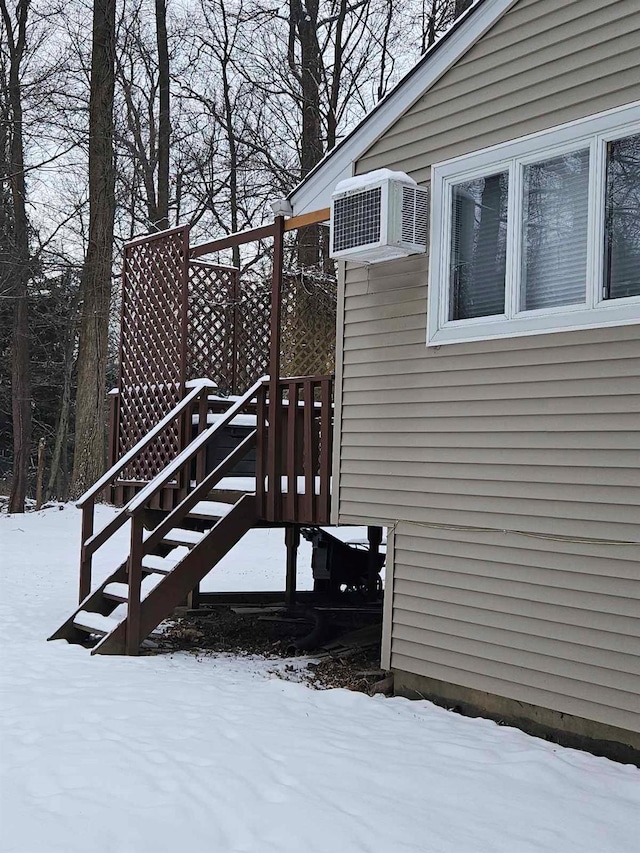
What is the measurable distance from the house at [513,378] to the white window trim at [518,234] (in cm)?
1

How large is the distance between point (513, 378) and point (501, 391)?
0.35 feet

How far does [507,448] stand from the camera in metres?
4.97

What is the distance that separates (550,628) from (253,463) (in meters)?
4.06

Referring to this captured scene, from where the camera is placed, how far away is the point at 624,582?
4344 mm

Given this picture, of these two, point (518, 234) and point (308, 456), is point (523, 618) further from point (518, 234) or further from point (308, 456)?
point (308, 456)

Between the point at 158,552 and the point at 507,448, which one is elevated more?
the point at 507,448

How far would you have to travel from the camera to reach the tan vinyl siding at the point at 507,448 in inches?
174

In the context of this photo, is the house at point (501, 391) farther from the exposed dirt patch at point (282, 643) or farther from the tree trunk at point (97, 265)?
the tree trunk at point (97, 265)

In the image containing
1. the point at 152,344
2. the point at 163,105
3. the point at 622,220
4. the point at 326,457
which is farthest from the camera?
the point at 163,105

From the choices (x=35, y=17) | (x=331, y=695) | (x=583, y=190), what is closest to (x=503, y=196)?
(x=583, y=190)

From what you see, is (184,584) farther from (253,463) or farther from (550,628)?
(550,628)

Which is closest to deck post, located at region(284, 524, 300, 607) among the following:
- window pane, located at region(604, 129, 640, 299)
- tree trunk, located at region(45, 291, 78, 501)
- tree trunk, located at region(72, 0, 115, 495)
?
window pane, located at region(604, 129, 640, 299)

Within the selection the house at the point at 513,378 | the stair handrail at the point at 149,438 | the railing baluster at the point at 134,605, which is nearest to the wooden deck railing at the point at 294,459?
the house at the point at 513,378

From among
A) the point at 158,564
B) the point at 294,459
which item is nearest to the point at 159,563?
the point at 158,564
